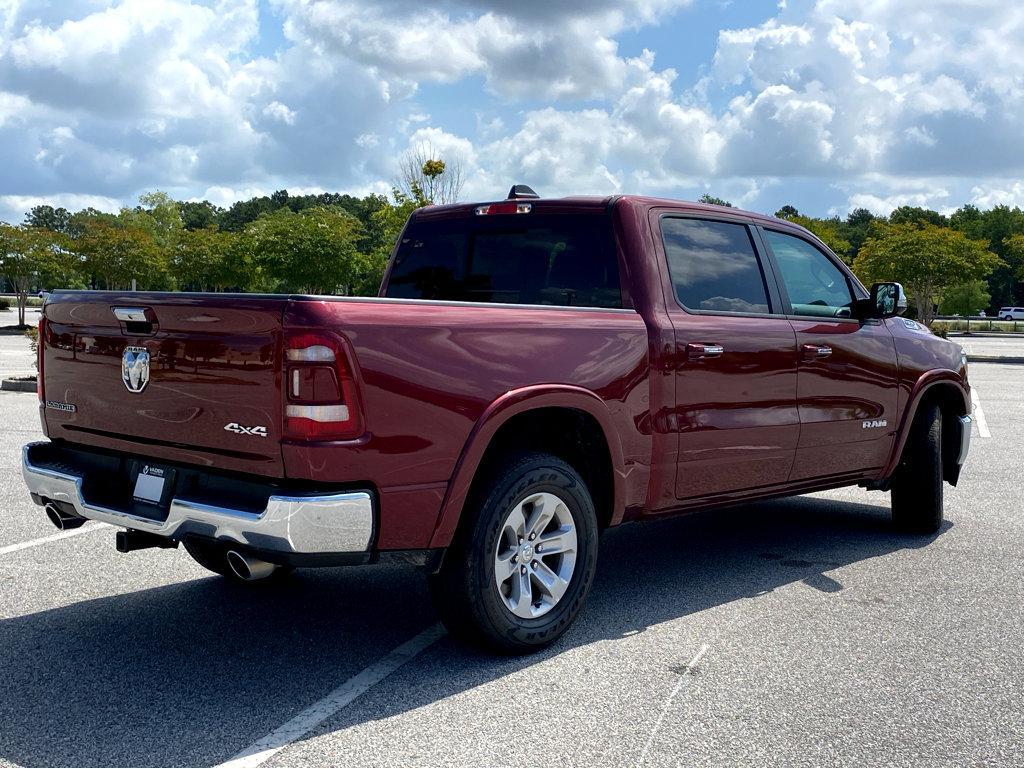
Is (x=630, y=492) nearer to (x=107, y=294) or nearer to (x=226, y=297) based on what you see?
(x=226, y=297)

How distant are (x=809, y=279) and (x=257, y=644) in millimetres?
3586

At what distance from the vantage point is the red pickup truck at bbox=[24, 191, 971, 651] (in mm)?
3748

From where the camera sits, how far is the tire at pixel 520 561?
417 cm

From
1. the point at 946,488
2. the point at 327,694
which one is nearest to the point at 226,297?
the point at 327,694

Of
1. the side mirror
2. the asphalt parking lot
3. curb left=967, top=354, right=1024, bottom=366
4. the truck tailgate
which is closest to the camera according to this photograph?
the asphalt parking lot

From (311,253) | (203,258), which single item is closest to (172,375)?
(311,253)

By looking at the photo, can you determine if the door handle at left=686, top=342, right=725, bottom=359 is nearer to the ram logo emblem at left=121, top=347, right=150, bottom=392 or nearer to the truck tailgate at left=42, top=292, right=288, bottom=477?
the truck tailgate at left=42, top=292, right=288, bottom=477

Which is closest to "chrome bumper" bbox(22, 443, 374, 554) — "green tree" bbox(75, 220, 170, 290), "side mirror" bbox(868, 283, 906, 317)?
"side mirror" bbox(868, 283, 906, 317)

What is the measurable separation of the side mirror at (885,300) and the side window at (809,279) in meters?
0.14

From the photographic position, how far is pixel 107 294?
435cm

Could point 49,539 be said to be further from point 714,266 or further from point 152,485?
point 714,266

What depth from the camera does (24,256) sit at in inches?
1925

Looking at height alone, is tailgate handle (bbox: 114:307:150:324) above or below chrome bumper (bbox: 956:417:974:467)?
above

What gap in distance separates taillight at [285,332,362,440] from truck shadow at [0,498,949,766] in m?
0.99
